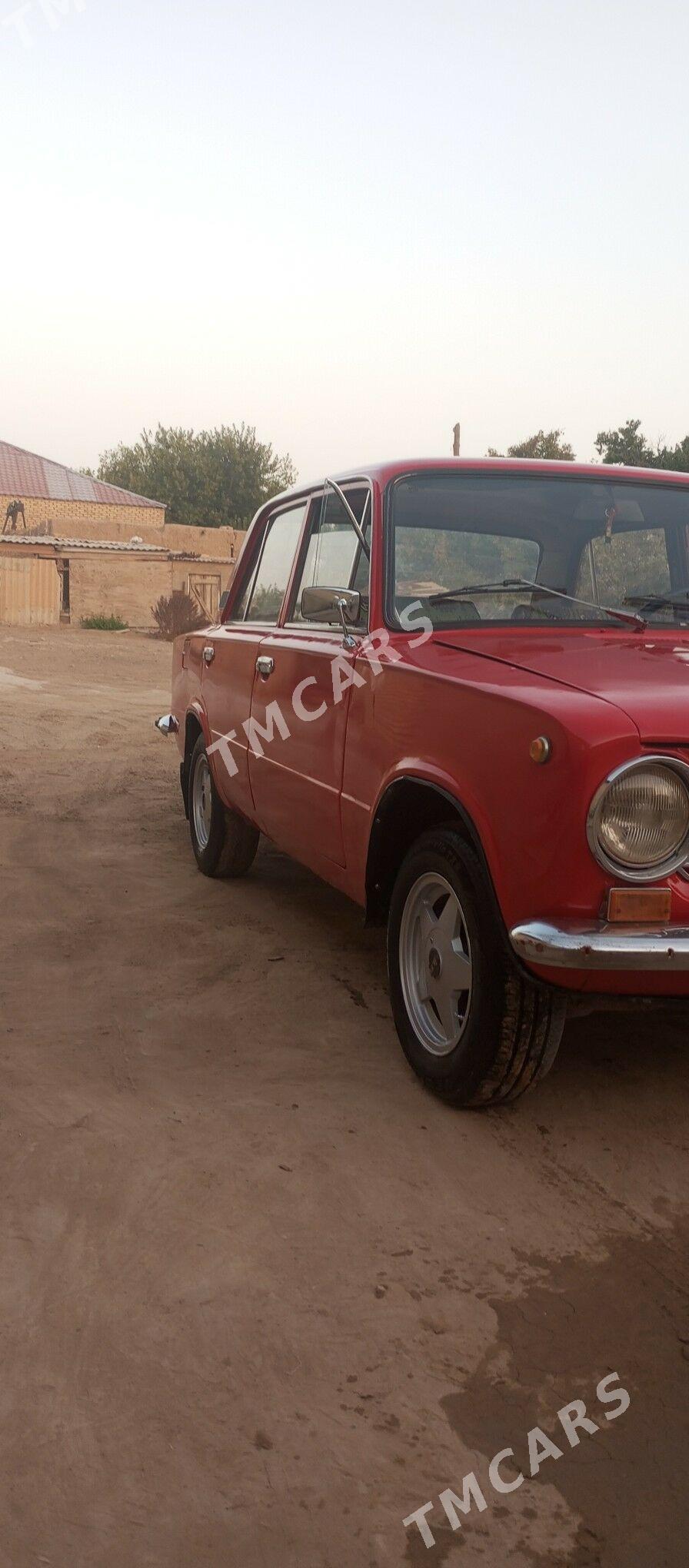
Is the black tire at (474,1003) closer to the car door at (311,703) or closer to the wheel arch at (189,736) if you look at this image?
the car door at (311,703)

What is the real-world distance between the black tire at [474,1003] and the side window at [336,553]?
0.94 meters

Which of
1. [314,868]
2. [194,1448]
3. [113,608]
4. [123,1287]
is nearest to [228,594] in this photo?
[314,868]

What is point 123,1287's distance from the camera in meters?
2.50

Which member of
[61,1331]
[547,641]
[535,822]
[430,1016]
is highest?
[547,641]

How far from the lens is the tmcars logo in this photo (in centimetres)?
192

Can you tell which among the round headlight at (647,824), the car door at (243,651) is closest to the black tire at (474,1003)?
the round headlight at (647,824)

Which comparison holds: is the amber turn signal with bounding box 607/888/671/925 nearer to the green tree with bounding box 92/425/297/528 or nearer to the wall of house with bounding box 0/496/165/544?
the wall of house with bounding box 0/496/165/544

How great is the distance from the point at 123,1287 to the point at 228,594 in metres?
3.96

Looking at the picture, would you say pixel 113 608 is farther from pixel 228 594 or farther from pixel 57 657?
pixel 228 594

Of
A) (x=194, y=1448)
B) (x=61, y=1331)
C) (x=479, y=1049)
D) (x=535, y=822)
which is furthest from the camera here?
(x=479, y=1049)

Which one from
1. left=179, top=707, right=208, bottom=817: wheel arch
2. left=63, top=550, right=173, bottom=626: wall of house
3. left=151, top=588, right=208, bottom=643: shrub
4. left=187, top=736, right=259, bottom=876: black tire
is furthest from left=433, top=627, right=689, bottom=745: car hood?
left=63, top=550, right=173, bottom=626: wall of house

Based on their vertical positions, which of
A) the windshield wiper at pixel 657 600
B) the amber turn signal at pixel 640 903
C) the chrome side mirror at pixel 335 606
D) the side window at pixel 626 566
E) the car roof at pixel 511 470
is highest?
the car roof at pixel 511 470

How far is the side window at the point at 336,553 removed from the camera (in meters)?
4.06

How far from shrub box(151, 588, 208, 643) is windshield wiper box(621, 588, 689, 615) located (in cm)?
2324
